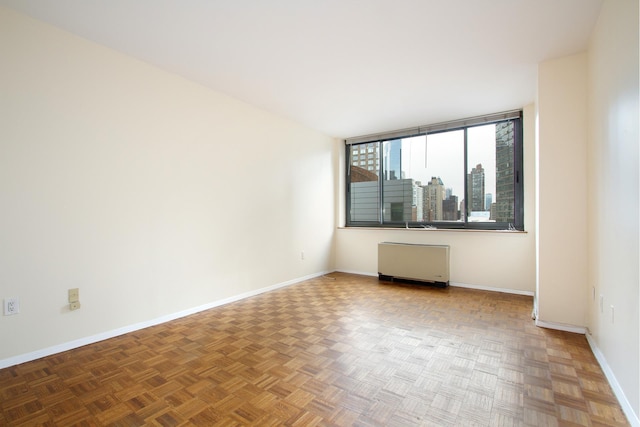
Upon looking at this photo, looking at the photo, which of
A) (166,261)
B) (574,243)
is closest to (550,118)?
(574,243)

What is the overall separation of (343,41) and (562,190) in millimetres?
2277

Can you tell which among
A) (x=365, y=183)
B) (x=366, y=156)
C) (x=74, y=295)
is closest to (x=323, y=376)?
(x=74, y=295)

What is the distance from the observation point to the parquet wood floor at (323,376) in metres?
1.56

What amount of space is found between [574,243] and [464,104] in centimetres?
207

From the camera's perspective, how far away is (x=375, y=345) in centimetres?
240

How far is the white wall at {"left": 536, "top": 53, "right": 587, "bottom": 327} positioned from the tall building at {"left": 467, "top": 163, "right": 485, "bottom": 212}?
1571mm

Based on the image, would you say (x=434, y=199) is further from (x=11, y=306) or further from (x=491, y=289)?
(x=11, y=306)

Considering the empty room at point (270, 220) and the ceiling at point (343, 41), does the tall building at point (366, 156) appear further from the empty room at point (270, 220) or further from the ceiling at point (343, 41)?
the ceiling at point (343, 41)

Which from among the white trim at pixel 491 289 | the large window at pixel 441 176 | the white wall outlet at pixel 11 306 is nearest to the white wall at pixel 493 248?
the white trim at pixel 491 289

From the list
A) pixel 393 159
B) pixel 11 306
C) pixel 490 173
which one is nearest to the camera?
pixel 11 306

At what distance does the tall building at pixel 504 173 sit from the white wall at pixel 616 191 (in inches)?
66.6

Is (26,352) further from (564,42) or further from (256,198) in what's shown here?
(564,42)

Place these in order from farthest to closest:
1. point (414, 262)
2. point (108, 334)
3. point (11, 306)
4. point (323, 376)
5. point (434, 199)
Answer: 1. point (434, 199)
2. point (414, 262)
3. point (108, 334)
4. point (11, 306)
5. point (323, 376)

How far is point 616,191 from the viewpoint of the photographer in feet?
5.92
